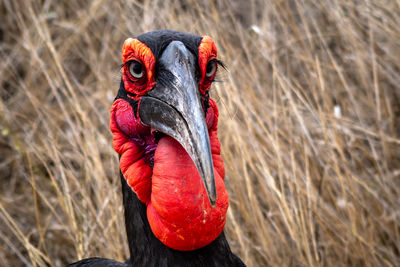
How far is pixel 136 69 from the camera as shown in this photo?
1431mm

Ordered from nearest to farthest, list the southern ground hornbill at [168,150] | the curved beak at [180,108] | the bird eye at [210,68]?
the curved beak at [180,108] → the southern ground hornbill at [168,150] → the bird eye at [210,68]

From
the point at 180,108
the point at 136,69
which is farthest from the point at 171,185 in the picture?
the point at 136,69

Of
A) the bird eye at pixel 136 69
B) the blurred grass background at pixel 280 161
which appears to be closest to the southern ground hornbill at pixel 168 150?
the bird eye at pixel 136 69

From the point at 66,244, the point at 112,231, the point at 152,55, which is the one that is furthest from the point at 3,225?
the point at 152,55

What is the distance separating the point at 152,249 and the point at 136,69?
0.58 metres

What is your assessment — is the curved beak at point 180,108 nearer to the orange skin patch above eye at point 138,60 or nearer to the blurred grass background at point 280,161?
the orange skin patch above eye at point 138,60

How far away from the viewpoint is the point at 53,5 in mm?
4203

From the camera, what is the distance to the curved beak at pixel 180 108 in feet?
3.92

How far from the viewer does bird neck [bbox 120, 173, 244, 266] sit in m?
1.47

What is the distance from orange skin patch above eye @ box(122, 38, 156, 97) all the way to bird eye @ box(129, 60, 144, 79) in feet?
0.04

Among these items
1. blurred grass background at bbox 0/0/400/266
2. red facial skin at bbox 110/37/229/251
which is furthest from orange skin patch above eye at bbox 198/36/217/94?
blurred grass background at bbox 0/0/400/266

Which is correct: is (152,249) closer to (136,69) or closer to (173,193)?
(173,193)

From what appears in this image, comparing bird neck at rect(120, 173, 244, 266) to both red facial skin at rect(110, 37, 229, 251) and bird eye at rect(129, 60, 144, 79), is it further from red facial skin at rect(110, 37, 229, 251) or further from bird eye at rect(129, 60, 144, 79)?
bird eye at rect(129, 60, 144, 79)

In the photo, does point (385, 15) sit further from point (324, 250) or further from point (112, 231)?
point (112, 231)
